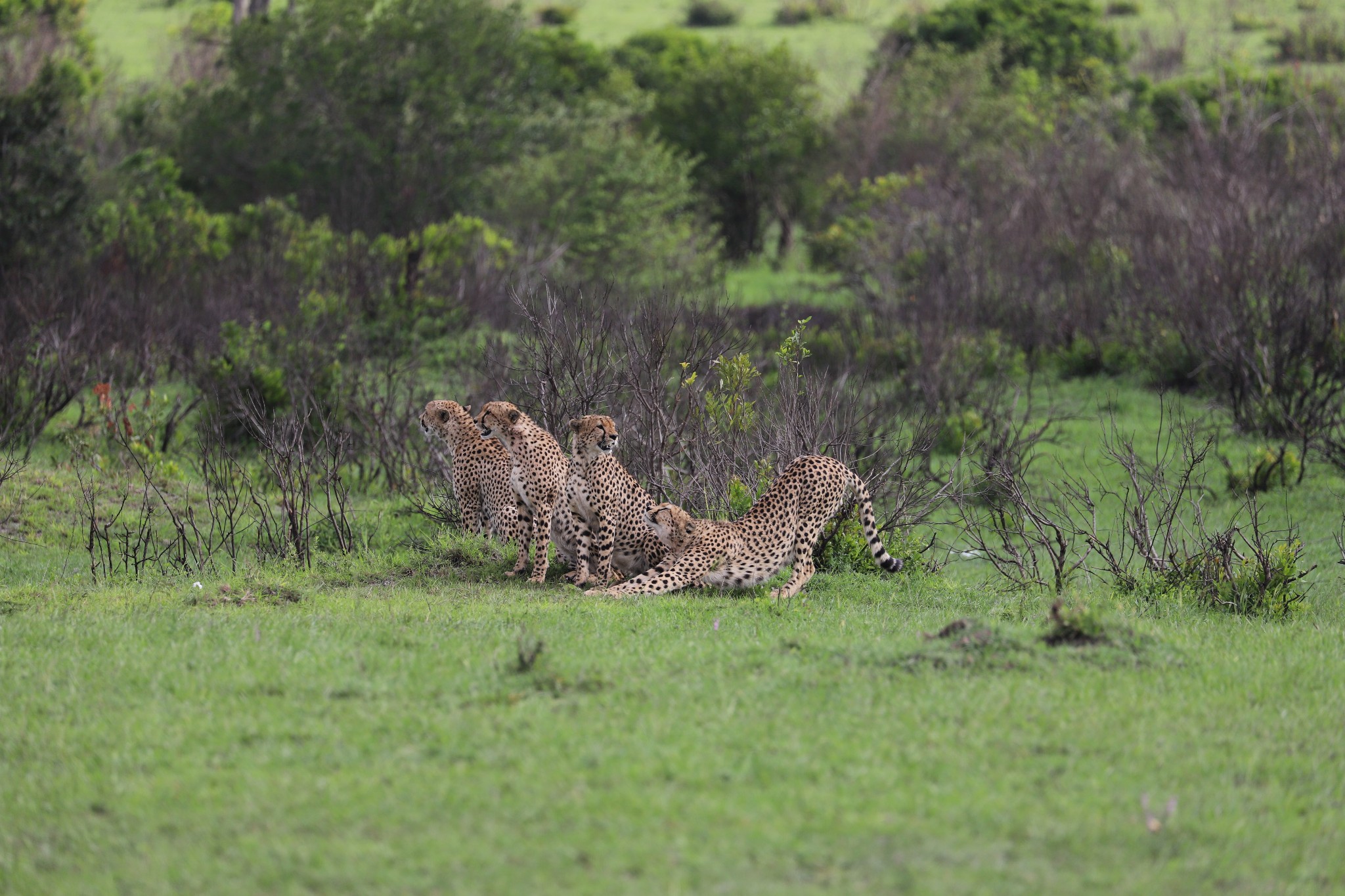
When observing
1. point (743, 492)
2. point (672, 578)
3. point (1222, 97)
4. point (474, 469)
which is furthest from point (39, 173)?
point (1222, 97)

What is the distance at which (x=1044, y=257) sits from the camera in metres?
23.6

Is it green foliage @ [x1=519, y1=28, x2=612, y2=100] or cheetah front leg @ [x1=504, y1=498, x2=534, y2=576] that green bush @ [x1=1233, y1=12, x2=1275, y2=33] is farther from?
cheetah front leg @ [x1=504, y1=498, x2=534, y2=576]

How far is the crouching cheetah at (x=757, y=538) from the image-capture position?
829cm

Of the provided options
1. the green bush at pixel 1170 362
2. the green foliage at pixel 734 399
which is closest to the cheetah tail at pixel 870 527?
the green foliage at pixel 734 399

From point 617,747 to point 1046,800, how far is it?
1.48m

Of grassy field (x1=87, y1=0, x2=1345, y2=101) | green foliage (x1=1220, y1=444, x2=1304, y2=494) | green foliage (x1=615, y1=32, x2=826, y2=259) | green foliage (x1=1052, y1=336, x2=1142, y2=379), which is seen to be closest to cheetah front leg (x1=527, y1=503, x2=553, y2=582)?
green foliage (x1=1220, y1=444, x2=1304, y2=494)

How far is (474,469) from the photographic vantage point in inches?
388

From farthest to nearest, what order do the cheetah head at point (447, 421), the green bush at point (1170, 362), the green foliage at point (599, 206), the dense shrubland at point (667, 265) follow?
the green foliage at point (599, 206) → the green bush at point (1170, 362) → the dense shrubland at point (667, 265) → the cheetah head at point (447, 421)

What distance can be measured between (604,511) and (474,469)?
1.60 m

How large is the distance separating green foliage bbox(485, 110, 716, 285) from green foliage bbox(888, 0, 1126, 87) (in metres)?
12.9

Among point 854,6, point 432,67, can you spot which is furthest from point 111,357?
point 854,6

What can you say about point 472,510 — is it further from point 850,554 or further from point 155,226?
point 155,226

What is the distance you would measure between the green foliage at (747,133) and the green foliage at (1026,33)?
5.16 metres

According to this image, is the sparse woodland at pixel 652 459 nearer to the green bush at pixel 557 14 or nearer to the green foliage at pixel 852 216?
the green foliage at pixel 852 216
